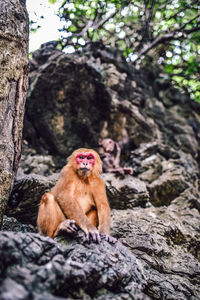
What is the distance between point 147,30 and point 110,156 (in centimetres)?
532

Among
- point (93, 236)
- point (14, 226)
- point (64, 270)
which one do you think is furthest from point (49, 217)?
point (14, 226)

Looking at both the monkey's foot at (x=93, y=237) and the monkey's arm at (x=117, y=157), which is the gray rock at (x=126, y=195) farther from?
the monkey's foot at (x=93, y=237)

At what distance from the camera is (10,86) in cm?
429

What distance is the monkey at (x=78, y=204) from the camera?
4.05m

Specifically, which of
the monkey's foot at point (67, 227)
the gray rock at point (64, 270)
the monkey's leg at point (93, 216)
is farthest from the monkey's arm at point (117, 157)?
the gray rock at point (64, 270)

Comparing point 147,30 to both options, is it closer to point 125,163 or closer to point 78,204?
point 125,163

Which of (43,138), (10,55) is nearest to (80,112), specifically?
(43,138)

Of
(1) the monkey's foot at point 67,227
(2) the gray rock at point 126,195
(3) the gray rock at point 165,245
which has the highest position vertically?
(2) the gray rock at point 126,195

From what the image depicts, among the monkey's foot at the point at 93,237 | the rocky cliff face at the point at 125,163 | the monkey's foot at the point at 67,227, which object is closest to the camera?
the rocky cliff face at the point at 125,163

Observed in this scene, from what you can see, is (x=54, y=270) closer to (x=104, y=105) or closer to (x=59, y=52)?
(x=104, y=105)

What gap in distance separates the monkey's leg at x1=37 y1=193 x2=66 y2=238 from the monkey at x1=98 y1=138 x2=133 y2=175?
316 centimetres

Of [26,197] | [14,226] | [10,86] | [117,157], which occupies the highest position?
[10,86]

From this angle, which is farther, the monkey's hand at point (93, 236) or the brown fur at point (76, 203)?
the brown fur at point (76, 203)

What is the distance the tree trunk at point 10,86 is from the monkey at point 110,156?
3445 millimetres
